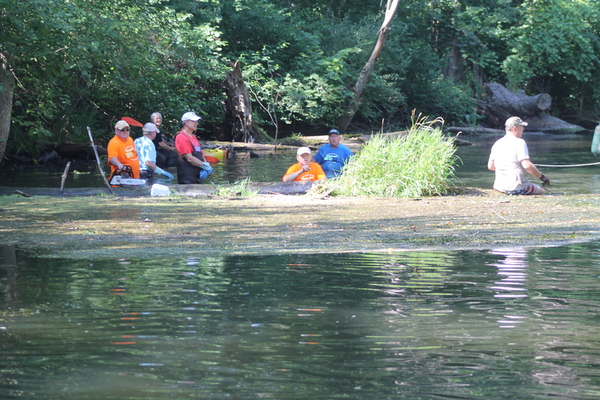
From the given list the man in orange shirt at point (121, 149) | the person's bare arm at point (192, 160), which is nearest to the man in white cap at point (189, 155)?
the person's bare arm at point (192, 160)

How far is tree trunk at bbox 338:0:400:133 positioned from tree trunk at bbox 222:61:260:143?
17.9 ft

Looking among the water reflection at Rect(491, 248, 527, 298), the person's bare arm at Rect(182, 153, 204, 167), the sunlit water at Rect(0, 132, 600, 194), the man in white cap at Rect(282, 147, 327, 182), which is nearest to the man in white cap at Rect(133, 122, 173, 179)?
the person's bare arm at Rect(182, 153, 204, 167)

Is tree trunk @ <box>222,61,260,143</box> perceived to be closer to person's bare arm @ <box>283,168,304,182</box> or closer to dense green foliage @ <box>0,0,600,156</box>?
dense green foliage @ <box>0,0,600,156</box>

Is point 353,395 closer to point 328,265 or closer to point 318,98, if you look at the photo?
point 328,265

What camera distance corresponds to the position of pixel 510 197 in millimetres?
13094

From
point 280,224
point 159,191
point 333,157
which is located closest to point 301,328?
point 280,224

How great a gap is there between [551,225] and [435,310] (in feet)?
15.8

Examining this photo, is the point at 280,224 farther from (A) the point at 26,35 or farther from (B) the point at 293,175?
(A) the point at 26,35

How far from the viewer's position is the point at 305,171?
13.9 m

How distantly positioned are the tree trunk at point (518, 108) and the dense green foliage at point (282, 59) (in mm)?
1137

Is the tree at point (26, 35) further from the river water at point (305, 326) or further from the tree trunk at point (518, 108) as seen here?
the tree trunk at point (518, 108)

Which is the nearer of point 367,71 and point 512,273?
point 512,273

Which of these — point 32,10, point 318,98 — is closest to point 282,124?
point 318,98

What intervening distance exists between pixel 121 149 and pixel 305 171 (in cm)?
334
